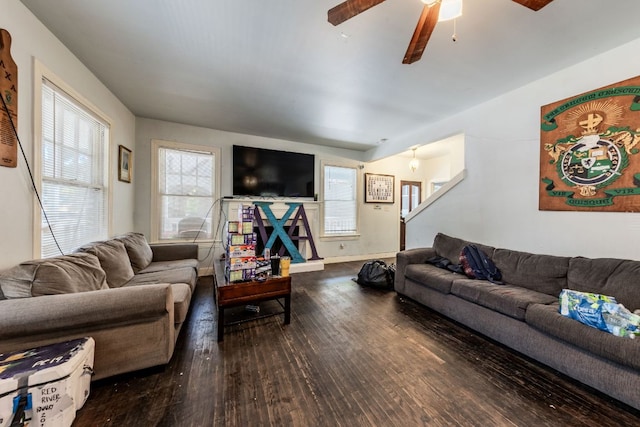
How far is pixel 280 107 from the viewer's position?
326 cm

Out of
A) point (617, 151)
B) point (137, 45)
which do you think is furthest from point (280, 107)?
point (617, 151)

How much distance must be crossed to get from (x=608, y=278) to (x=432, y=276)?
134 cm

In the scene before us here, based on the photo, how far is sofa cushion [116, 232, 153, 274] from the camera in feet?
8.96

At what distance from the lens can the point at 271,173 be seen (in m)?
4.56

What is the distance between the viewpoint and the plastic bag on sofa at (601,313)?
4.69ft

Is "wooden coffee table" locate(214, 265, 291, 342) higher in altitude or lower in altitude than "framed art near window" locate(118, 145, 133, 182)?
lower

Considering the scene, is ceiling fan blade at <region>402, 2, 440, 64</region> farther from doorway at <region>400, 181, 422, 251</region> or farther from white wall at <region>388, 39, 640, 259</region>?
doorway at <region>400, 181, 422, 251</region>

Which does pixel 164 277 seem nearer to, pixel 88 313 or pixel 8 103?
pixel 88 313

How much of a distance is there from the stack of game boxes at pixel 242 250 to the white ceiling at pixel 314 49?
152cm

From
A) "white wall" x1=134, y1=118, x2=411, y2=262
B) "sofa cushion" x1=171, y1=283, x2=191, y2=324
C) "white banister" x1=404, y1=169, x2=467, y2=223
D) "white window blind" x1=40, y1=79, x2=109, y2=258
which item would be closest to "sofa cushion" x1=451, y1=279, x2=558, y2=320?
"white banister" x1=404, y1=169, x2=467, y2=223

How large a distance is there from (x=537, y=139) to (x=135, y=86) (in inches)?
184

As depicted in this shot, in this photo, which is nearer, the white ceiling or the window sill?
the white ceiling

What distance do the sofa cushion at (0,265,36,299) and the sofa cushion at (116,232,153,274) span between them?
4.07 feet

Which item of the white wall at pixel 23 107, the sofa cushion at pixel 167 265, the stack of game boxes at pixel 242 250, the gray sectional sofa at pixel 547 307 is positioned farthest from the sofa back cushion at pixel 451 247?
the white wall at pixel 23 107
